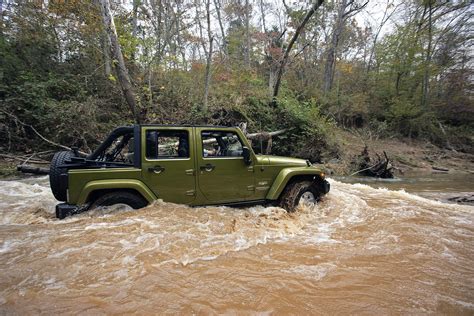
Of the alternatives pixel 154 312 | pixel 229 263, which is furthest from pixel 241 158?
pixel 154 312

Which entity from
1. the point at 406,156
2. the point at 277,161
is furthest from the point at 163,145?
the point at 406,156

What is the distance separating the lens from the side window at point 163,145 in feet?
13.7

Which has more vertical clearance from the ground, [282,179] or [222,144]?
[222,144]

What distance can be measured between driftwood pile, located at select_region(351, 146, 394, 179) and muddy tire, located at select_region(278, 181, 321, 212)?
25.0ft

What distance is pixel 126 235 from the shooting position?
3537mm

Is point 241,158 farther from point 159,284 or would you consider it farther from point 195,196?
point 159,284

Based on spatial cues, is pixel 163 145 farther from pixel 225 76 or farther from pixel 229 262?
pixel 225 76

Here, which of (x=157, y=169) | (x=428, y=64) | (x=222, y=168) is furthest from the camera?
(x=428, y=64)

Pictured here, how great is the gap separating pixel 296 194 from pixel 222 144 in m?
1.69

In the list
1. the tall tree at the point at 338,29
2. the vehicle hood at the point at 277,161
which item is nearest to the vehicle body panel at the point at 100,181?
the vehicle hood at the point at 277,161

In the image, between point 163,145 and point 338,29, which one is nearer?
point 163,145

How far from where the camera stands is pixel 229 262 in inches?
123

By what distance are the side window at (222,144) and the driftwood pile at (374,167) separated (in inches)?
353

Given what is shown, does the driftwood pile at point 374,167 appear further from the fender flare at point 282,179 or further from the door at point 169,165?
the door at point 169,165
